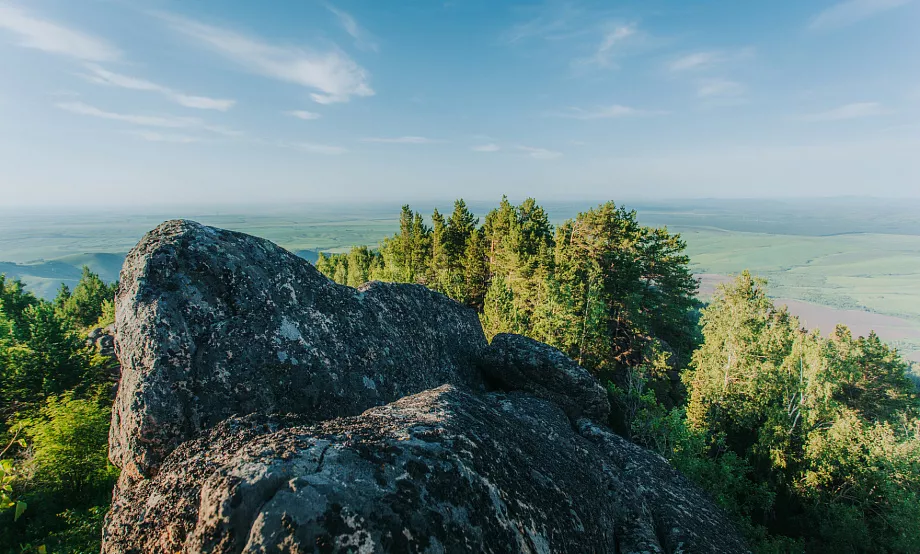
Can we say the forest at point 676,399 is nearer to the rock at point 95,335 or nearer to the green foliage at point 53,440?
the green foliage at point 53,440

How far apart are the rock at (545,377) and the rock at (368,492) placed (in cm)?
769

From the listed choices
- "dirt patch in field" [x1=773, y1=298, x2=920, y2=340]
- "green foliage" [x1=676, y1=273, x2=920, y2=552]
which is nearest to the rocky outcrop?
"green foliage" [x1=676, y1=273, x2=920, y2=552]

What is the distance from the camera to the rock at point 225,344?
6.09 meters

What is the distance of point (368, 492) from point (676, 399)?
4277cm

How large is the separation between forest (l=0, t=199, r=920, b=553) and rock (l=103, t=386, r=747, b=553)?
5.78 ft

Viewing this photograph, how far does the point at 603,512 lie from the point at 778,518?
30.7 metres

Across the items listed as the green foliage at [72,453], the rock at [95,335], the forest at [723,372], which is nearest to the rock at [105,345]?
the rock at [95,335]

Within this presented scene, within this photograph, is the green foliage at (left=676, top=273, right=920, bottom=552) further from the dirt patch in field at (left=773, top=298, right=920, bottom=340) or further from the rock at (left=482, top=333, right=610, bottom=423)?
the dirt patch in field at (left=773, top=298, right=920, bottom=340)

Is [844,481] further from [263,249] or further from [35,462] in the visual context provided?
[35,462]

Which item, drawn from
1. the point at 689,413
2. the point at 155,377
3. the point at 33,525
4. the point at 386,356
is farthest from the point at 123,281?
the point at 689,413

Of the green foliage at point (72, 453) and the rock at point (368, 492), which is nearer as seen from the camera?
the rock at point (368, 492)

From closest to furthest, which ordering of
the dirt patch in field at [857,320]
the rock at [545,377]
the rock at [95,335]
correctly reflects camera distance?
the rock at [545,377] < the rock at [95,335] < the dirt patch in field at [857,320]

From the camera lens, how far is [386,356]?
9680 millimetres

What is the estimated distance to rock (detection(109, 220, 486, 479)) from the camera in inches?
240
